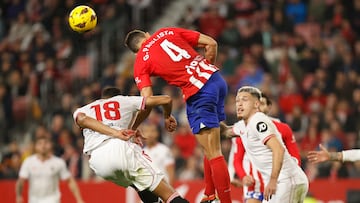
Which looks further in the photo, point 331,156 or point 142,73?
point 142,73

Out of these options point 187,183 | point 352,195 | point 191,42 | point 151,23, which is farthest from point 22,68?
point 191,42

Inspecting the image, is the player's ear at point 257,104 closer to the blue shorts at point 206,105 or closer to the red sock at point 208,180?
the blue shorts at point 206,105

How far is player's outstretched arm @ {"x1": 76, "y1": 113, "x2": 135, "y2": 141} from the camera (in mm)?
10289

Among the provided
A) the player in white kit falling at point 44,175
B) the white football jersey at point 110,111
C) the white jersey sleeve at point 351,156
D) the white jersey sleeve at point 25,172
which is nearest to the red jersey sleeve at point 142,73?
the white football jersey at point 110,111

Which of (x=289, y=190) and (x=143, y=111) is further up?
(x=143, y=111)

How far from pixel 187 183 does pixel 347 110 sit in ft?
13.2

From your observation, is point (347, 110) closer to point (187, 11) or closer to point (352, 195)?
point (352, 195)

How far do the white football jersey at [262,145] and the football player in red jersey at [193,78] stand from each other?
372mm

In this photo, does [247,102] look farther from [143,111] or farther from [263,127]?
[143,111]

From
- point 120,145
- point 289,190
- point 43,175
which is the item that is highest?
point 120,145

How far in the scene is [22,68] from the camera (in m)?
20.6

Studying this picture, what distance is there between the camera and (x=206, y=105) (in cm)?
1063

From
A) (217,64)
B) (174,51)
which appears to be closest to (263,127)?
(174,51)

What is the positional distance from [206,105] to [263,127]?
0.66 meters
